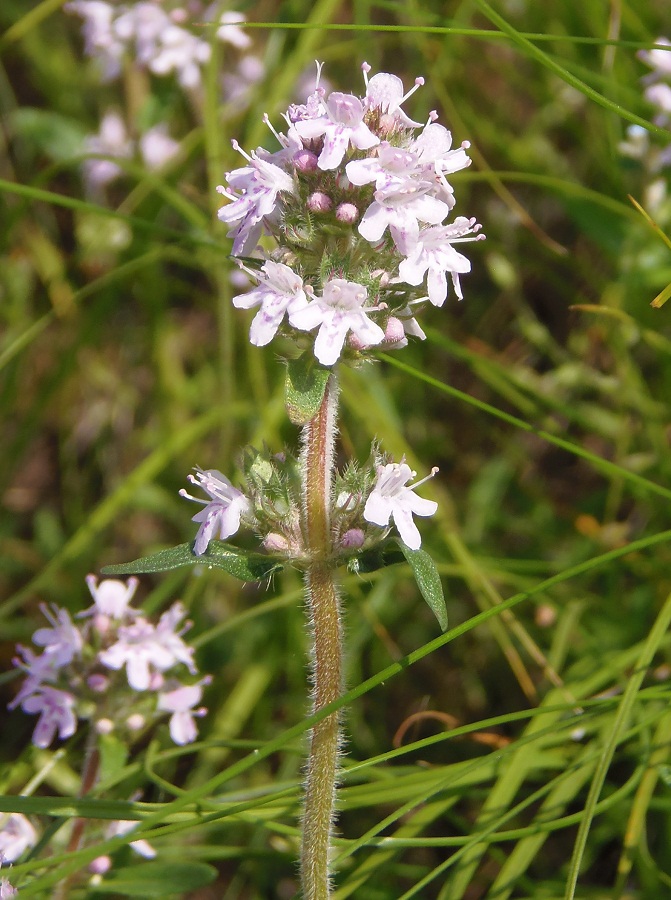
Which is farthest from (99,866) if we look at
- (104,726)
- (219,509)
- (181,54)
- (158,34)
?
(158,34)

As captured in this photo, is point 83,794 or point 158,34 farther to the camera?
point 158,34

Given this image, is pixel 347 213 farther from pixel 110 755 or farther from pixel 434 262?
pixel 110 755

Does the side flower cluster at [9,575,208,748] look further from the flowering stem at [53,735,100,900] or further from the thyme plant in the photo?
the thyme plant

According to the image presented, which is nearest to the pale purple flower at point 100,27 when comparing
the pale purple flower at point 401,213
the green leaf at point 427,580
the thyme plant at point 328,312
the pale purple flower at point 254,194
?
the thyme plant at point 328,312

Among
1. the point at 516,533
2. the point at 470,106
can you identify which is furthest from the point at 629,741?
the point at 470,106

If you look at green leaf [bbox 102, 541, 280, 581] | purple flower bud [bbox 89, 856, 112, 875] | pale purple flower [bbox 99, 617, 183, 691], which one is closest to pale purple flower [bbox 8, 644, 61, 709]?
pale purple flower [bbox 99, 617, 183, 691]

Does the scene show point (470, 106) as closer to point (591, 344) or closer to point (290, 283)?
point (591, 344)
